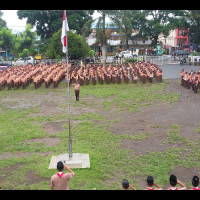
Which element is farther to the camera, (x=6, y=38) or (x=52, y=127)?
(x=6, y=38)

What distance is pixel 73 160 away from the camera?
6.84 meters

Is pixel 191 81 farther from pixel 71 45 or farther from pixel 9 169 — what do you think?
pixel 71 45

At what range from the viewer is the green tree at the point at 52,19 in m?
36.9

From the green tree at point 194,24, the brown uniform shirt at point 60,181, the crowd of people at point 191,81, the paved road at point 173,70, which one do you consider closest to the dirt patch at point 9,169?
the brown uniform shirt at point 60,181

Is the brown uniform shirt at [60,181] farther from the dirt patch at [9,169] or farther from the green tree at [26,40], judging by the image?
the green tree at [26,40]

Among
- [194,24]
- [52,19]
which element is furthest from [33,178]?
[194,24]

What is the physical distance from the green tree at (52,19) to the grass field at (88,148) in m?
24.9

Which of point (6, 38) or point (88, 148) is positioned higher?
point (6, 38)

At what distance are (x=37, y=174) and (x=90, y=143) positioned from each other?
224 cm

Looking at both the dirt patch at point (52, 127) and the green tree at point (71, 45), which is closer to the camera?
the dirt patch at point (52, 127)

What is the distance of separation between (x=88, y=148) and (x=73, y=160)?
109cm
